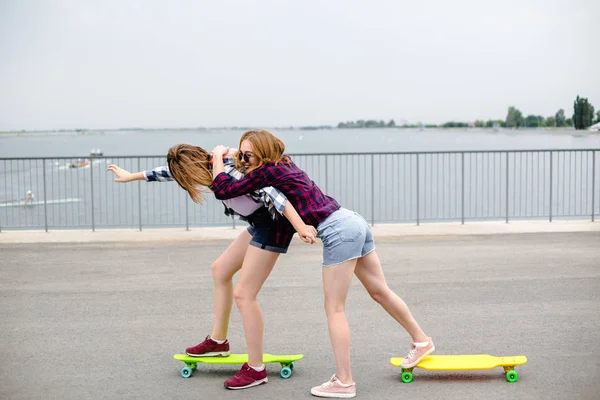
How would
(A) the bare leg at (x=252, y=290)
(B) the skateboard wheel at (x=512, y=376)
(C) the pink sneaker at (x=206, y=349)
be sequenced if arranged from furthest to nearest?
(C) the pink sneaker at (x=206, y=349) < (B) the skateboard wheel at (x=512, y=376) < (A) the bare leg at (x=252, y=290)

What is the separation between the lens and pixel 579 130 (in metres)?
14.0

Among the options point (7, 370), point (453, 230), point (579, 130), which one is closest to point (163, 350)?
point (7, 370)

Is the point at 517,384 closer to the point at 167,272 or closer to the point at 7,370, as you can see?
the point at 7,370

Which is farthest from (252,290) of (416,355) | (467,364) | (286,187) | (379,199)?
(379,199)

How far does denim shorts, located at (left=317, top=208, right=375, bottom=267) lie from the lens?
533 centimetres

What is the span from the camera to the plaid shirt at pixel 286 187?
5285 mm

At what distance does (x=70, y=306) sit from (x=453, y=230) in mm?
7497

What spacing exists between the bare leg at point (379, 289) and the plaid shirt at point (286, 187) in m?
0.47

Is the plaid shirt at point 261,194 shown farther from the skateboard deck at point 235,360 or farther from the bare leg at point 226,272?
the skateboard deck at point 235,360

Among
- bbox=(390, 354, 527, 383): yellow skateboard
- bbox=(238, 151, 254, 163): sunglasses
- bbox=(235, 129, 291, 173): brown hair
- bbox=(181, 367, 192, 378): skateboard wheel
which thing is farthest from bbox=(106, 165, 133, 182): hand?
bbox=(390, 354, 527, 383): yellow skateboard

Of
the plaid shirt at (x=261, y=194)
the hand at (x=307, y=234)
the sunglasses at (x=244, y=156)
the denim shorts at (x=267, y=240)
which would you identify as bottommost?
the denim shorts at (x=267, y=240)

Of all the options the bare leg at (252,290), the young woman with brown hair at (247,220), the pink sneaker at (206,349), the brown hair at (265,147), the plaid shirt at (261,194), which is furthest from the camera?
the pink sneaker at (206,349)

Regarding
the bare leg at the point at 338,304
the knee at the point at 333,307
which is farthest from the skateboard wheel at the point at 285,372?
the knee at the point at 333,307

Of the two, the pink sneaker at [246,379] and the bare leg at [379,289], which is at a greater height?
the bare leg at [379,289]
